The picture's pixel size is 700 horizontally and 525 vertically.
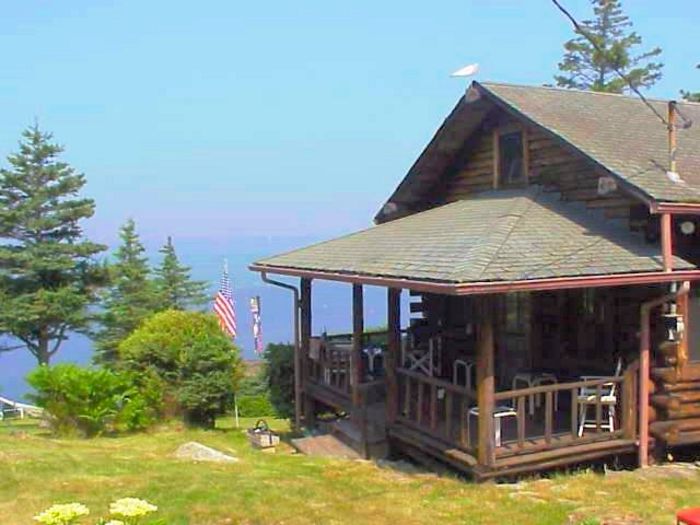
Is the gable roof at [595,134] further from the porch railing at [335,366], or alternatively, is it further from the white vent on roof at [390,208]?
the porch railing at [335,366]

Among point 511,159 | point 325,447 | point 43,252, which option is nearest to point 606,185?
point 511,159

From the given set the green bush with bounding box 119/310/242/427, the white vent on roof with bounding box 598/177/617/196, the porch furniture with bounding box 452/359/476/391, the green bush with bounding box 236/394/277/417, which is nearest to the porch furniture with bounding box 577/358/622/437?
the porch furniture with bounding box 452/359/476/391

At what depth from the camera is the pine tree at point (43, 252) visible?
29500mm

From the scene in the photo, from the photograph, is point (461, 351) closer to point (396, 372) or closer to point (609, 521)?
point (396, 372)

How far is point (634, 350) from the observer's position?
1080 cm

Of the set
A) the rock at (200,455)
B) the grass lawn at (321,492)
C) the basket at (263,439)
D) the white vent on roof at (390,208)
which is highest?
the white vent on roof at (390,208)

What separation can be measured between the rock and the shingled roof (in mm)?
3180

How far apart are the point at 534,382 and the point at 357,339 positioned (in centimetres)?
280

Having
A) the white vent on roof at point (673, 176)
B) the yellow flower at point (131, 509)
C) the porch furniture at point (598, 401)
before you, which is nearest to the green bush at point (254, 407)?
the porch furniture at point (598, 401)

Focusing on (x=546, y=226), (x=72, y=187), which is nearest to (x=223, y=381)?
(x=546, y=226)

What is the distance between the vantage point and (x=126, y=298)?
36375 mm

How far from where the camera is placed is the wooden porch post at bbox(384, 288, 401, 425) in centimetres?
1166

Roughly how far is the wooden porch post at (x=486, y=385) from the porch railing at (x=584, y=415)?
0.15m

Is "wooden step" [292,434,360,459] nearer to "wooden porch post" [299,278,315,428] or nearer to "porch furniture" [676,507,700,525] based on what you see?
"wooden porch post" [299,278,315,428]
